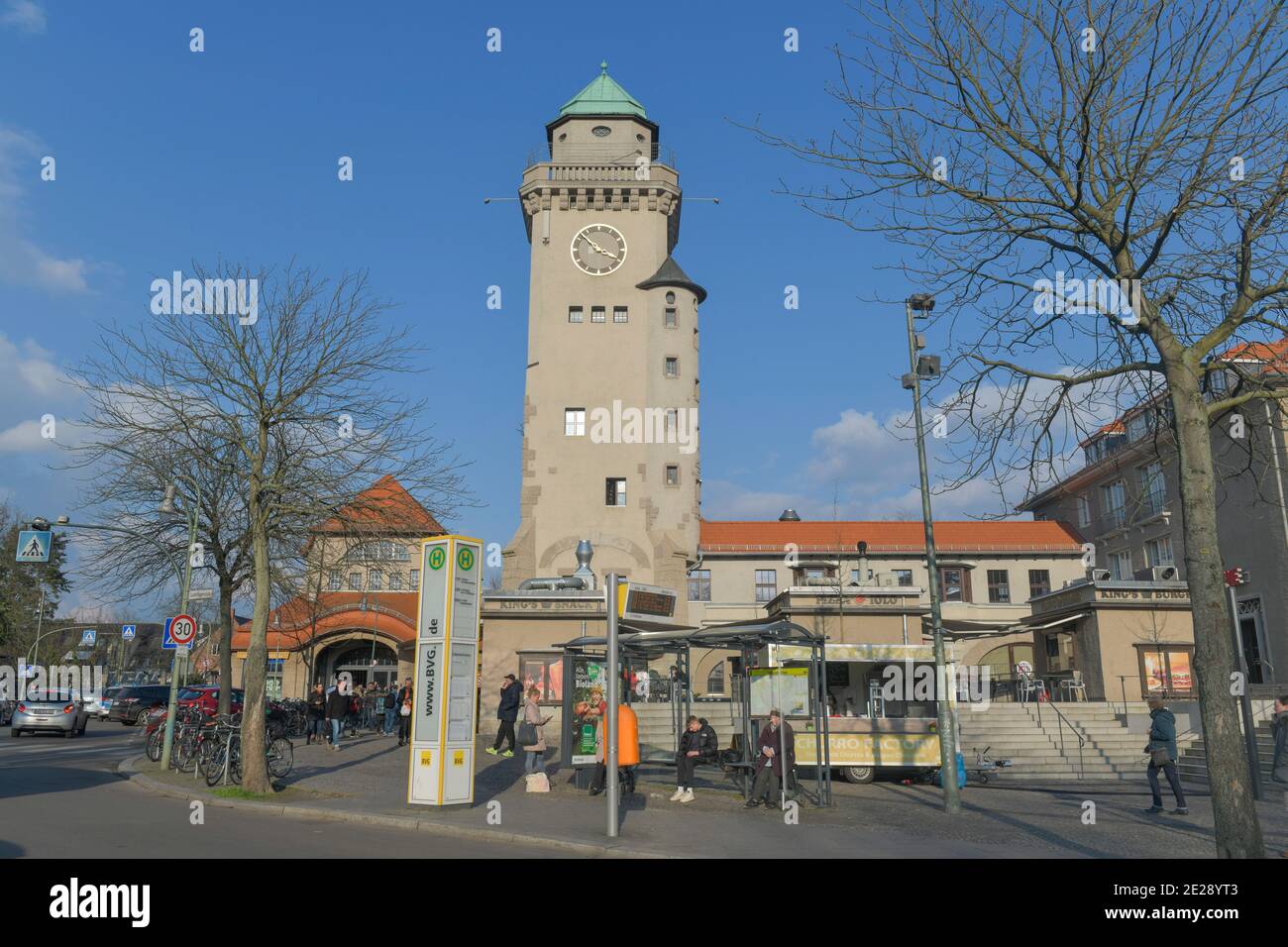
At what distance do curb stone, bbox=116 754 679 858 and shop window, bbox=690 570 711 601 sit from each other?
35128 millimetres

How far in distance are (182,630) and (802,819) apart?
13800 mm

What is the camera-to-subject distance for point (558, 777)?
1997 centimetres

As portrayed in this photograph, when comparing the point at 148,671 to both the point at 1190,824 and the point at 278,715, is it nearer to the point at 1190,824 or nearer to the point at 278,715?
the point at 278,715

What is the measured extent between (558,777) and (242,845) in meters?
10.1

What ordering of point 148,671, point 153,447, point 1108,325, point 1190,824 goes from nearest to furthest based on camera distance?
point 1108,325
point 1190,824
point 153,447
point 148,671

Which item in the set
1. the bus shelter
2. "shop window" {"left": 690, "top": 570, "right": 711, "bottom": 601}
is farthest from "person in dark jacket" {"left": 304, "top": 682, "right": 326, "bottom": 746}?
"shop window" {"left": 690, "top": 570, "right": 711, "bottom": 601}

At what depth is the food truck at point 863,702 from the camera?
56.4 feet

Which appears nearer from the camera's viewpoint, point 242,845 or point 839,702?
point 242,845

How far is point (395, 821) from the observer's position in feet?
43.4

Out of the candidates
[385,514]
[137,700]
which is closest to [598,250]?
[385,514]

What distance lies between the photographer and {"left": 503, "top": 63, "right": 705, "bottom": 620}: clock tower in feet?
135

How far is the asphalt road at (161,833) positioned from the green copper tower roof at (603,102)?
3806 centimetres

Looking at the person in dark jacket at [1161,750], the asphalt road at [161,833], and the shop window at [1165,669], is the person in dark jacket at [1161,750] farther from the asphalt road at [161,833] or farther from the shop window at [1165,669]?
the shop window at [1165,669]
